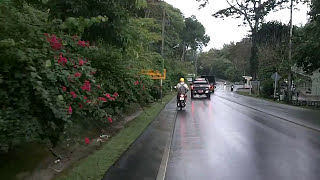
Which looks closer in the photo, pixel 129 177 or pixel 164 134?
pixel 129 177

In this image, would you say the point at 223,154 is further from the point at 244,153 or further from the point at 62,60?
the point at 62,60

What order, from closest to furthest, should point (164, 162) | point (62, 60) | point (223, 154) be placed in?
1. point (62, 60)
2. point (164, 162)
3. point (223, 154)

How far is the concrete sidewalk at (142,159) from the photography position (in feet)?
22.6

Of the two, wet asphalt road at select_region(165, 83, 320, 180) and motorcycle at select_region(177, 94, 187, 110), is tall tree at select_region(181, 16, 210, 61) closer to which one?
motorcycle at select_region(177, 94, 187, 110)

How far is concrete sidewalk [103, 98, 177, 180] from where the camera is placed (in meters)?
6.88

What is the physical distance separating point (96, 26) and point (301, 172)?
6.03 m

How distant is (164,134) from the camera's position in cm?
1254

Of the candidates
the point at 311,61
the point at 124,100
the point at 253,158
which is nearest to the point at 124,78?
the point at 124,100

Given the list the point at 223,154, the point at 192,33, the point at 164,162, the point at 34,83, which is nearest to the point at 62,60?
the point at 34,83

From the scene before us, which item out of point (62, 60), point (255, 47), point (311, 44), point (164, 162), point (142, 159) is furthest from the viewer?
point (255, 47)

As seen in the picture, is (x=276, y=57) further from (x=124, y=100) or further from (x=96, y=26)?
(x=96, y=26)

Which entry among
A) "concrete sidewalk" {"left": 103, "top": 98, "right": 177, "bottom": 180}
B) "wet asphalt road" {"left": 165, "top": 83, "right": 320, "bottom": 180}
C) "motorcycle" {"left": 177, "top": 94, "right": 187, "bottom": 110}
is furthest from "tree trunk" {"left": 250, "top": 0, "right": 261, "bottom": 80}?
"concrete sidewalk" {"left": 103, "top": 98, "right": 177, "bottom": 180}

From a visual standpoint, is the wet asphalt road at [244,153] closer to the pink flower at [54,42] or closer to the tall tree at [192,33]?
the pink flower at [54,42]

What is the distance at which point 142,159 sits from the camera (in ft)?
27.5
